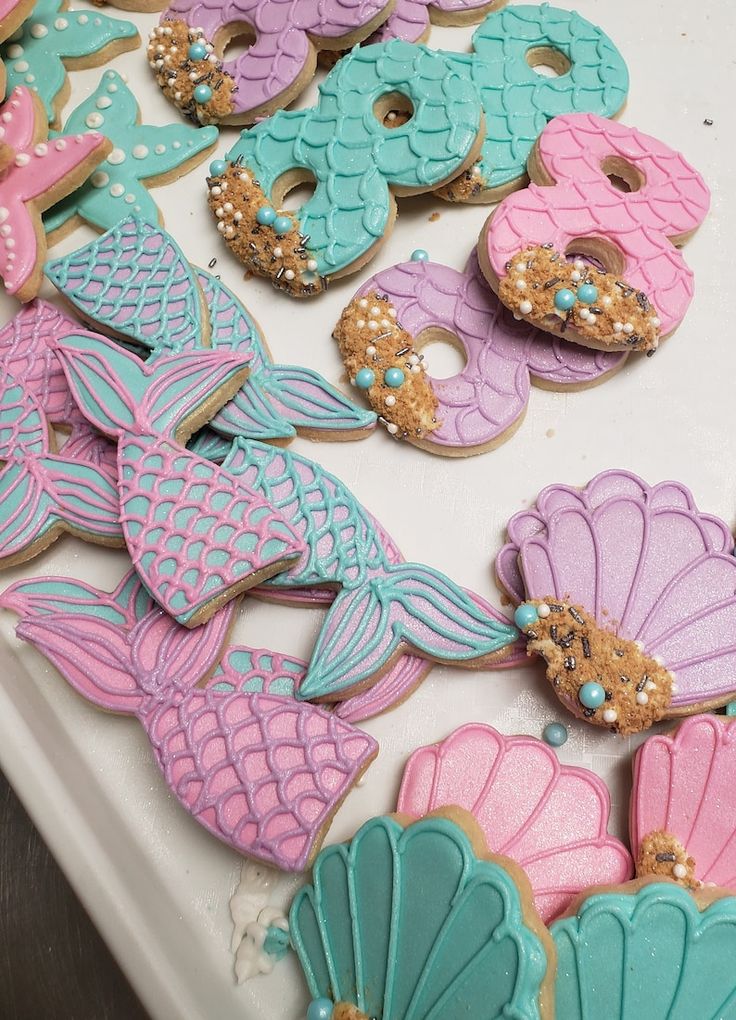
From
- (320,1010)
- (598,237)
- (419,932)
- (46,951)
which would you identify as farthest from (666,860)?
(46,951)

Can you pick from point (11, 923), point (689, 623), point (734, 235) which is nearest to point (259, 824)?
point (689, 623)

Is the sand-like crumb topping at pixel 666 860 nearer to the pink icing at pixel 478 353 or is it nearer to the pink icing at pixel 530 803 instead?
the pink icing at pixel 530 803

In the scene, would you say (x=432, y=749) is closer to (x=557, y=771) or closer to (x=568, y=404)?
(x=557, y=771)

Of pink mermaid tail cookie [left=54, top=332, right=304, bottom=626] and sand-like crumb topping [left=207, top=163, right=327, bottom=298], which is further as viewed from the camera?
sand-like crumb topping [left=207, top=163, right=327, bottom=298]

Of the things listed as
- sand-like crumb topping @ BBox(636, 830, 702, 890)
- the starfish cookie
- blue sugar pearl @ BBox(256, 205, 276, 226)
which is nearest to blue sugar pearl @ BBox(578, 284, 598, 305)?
blue sugar pearl @ BBox(256, 205, 276, 226)

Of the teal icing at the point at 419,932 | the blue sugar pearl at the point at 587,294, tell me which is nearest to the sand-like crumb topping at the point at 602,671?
the teal icing at the point at 419,932

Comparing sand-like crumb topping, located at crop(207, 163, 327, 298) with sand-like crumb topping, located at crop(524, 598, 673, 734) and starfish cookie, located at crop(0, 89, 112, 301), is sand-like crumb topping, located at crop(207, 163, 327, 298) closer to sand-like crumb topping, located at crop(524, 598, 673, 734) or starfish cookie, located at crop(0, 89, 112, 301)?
starfish cookie, located at crop(0, 89, 112, 301)

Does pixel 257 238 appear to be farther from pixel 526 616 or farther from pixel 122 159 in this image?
pixel 526 616
